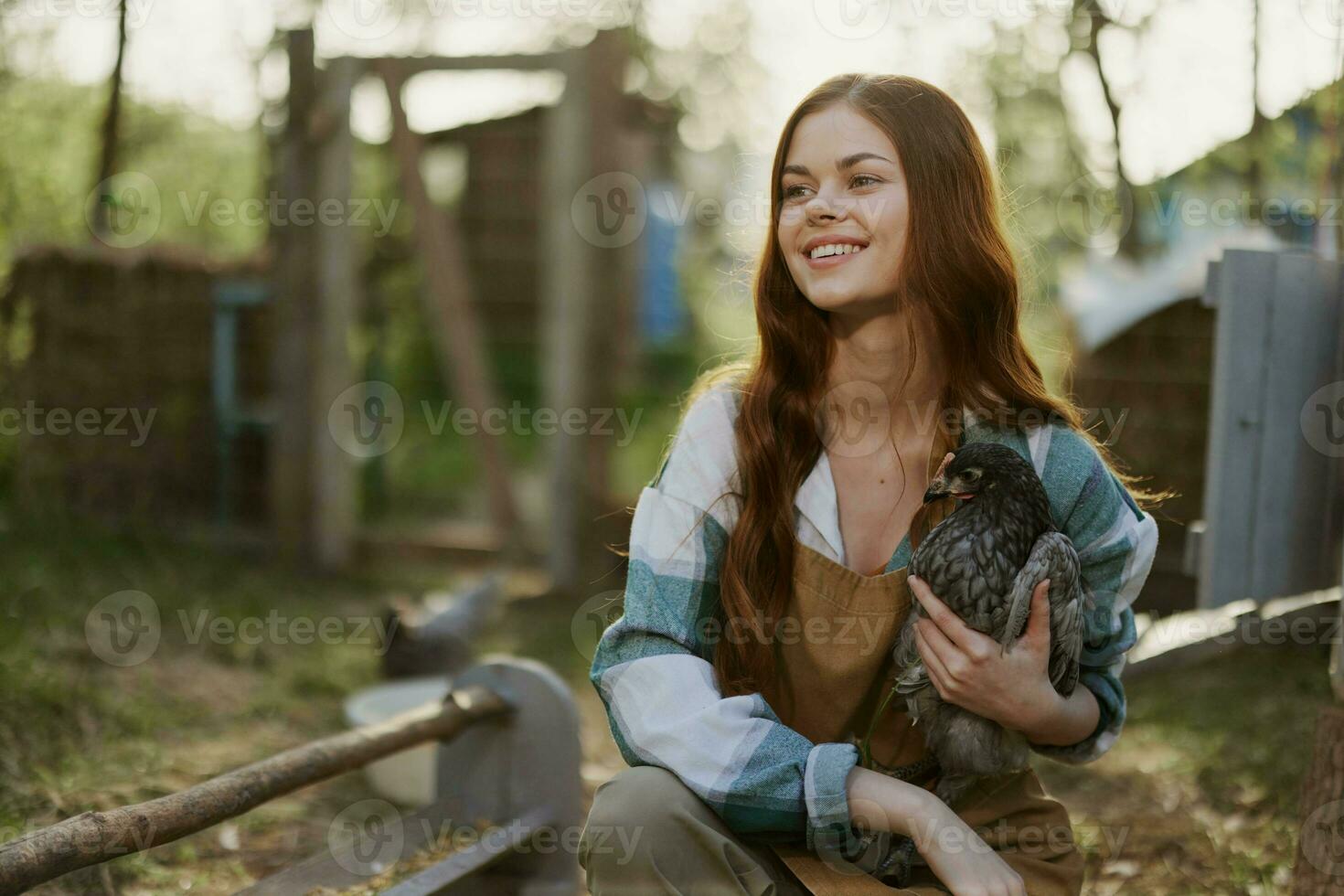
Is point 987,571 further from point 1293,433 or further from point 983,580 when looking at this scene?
point 1293,433

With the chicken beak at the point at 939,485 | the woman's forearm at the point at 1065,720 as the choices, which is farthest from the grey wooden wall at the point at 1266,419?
the chicken beak at the point at 939,485

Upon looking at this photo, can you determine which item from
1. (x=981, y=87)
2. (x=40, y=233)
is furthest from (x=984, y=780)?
(x=40, y=233)

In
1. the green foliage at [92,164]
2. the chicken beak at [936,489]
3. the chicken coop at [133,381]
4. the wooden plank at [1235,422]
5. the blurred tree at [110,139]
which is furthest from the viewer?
the blurred tree at [110,139]

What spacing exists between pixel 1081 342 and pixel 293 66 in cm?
412

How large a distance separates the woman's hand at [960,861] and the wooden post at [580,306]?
4304mm

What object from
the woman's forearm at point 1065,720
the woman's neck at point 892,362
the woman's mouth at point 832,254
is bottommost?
the woman's forearm at point 1065,720

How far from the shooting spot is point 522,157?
10500 millimetres

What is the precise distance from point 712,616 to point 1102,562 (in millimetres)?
663

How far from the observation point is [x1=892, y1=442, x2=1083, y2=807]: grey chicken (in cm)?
168

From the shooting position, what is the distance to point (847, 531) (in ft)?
6.46

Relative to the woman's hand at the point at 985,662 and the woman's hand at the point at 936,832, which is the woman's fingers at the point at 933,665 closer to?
the woman's hand at the point at 985,662

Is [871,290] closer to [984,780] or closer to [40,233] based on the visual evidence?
[984,780]

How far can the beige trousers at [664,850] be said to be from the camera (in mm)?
1635

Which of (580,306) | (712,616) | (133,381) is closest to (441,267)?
(580,306)
